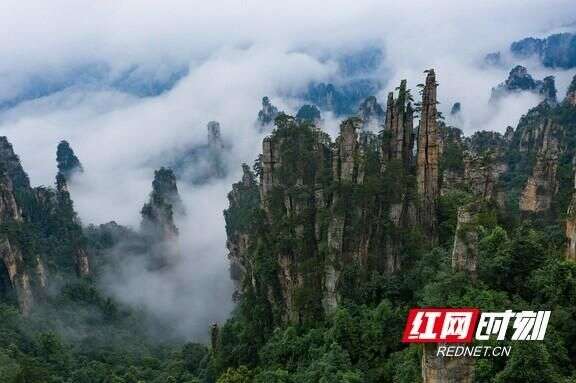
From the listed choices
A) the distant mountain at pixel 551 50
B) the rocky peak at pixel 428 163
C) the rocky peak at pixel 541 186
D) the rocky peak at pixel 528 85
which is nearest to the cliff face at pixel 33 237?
the rocky peak at pixel 428 163

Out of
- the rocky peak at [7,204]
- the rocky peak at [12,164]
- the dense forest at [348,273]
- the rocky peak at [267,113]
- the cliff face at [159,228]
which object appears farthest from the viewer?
the rocky peak at [267,113]

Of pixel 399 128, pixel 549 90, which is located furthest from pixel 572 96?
pixel 399 128

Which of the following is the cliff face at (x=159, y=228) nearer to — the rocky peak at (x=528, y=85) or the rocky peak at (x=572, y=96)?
the rocky peak at (x=572, y=96)

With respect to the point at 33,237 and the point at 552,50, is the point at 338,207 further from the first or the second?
the point at 552,50

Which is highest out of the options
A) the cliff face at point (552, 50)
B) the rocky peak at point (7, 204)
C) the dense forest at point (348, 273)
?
→ the cliff face at point (552, 50)

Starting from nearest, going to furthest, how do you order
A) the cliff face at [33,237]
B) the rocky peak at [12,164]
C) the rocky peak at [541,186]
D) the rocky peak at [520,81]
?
the rocky peak at [541,186] < the cliff face at [33,237] < the rocky peak at [12,164] < the rocky peak at [520,81]

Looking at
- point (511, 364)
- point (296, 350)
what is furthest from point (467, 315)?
point (296, 350)

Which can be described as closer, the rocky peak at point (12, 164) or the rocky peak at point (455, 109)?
the rocky peak at point (12, 164)

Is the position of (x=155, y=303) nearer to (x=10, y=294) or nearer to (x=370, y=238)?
(x=10, y=294)

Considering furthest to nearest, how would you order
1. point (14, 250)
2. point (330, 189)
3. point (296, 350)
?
point (14, 250)
point (330, 189)
point (296, 350)
